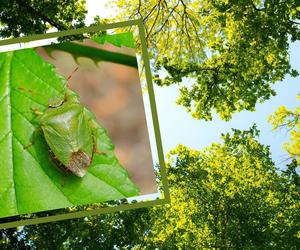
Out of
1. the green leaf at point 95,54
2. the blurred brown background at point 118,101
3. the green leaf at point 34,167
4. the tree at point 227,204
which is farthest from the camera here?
the tree at point 227,204

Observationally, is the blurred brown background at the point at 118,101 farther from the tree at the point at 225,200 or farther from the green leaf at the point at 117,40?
the tree at the point at 225,200

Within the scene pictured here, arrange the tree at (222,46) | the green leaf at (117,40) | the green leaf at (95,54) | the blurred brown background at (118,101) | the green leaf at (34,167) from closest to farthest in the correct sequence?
the green leaf at (34,167), the blurred brown background at (118,101), the green leaf at (95,54), the green leaf at (117,40), the tree at (222,46)

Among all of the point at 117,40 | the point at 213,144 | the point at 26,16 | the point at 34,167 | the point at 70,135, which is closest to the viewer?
the point at 34,167

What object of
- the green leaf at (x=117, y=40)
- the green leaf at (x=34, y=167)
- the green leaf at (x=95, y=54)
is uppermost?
the green leaf at (x=117, y=40)

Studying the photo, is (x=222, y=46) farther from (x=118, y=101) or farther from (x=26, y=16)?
(x=118, y=101)

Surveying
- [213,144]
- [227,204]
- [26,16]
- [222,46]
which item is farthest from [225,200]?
[26,16]

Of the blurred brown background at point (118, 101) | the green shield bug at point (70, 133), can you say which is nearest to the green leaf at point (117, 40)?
the blurred brown background at point (118, 101)

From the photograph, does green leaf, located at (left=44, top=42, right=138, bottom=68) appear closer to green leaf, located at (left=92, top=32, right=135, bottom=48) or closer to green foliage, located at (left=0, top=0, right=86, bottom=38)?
green leaf, located at (left=92, top=32, right=135, bottom=48)
